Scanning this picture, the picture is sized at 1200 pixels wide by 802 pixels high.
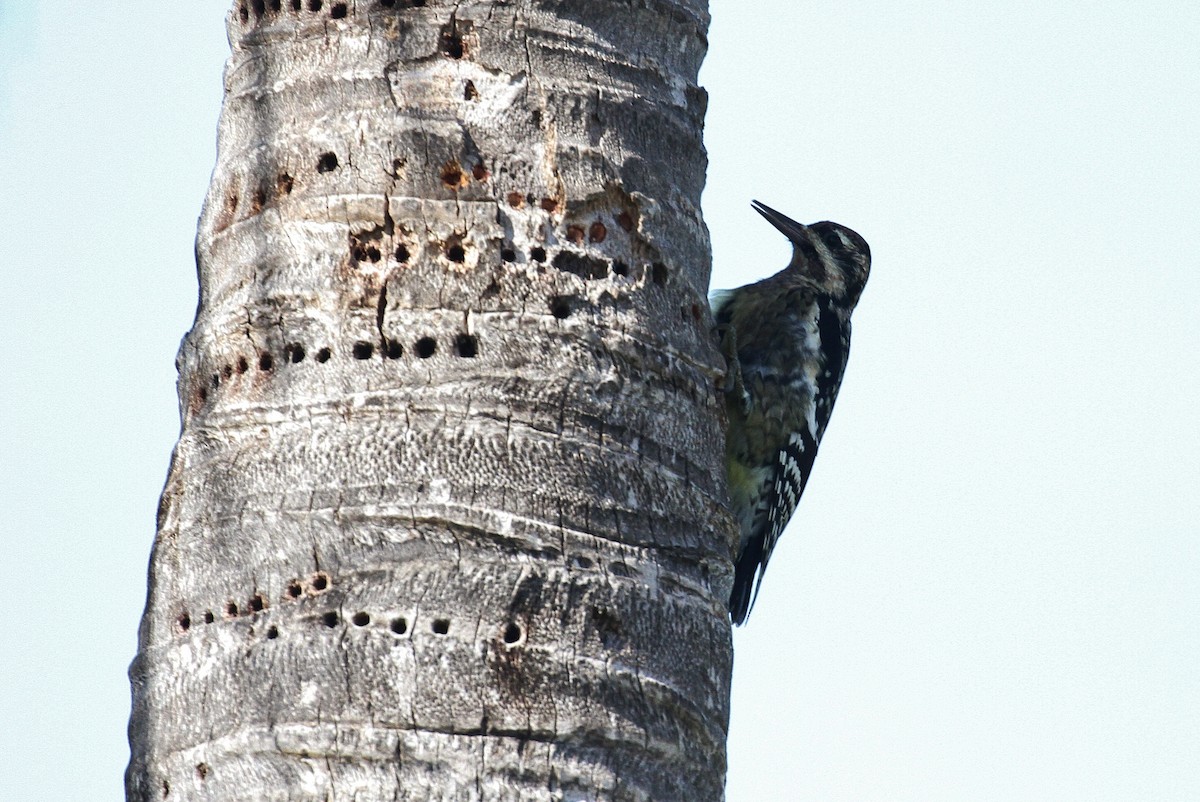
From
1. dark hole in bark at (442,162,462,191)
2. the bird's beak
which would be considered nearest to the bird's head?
the bird's beak

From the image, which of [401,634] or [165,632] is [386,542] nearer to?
[401,634]

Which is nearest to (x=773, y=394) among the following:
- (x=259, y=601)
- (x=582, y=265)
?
(x=582, y=265)

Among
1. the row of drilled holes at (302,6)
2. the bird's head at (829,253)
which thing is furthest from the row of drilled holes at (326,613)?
the bird's head at (829,253)

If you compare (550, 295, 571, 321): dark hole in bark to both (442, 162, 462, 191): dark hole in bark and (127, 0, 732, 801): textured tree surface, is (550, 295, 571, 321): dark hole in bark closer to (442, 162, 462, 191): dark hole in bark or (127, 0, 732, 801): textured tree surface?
(127, 0, 732, 801): textured tree surface

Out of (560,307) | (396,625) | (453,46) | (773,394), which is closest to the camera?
(396,625)

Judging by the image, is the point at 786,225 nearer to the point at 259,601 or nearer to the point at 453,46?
the point at 453,46

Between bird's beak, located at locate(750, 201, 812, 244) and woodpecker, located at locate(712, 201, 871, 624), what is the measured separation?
230mm

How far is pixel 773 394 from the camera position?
589cm

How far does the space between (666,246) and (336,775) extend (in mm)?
1340

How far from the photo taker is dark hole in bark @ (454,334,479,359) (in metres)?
2.91

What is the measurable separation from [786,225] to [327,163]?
416 cm

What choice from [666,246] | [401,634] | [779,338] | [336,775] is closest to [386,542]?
[401,634]

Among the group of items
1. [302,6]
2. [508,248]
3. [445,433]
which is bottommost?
[445,433]

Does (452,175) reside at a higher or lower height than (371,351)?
higher
